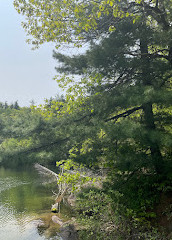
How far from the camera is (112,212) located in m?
6.68

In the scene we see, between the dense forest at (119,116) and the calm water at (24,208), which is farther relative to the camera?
the calm water at (24,208)

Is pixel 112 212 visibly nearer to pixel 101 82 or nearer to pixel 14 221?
pixel 101 82

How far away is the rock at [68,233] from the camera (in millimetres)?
7770

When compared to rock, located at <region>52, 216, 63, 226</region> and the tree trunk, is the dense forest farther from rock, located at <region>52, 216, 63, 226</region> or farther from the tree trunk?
rock, located at <region>52, 216, 63, 226</region>

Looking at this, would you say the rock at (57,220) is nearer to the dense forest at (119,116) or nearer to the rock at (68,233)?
the rock at (68,233)

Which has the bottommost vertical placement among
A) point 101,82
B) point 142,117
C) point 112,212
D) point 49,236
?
point 49,236

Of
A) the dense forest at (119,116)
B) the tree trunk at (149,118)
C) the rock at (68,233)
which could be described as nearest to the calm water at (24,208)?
the rock at (68,233)

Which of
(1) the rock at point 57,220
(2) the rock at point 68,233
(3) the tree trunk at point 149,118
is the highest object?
(3) the tree trunk at point 149,118

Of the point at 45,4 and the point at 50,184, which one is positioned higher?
the point at 45,4

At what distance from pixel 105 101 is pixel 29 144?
10.2ft

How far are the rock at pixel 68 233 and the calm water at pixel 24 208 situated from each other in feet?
1.05

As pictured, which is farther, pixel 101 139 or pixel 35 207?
pixel 35 207

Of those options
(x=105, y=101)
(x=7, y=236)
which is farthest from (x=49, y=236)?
(x=105, y=101)

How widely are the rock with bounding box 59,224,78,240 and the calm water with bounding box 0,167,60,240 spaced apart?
32 cm
